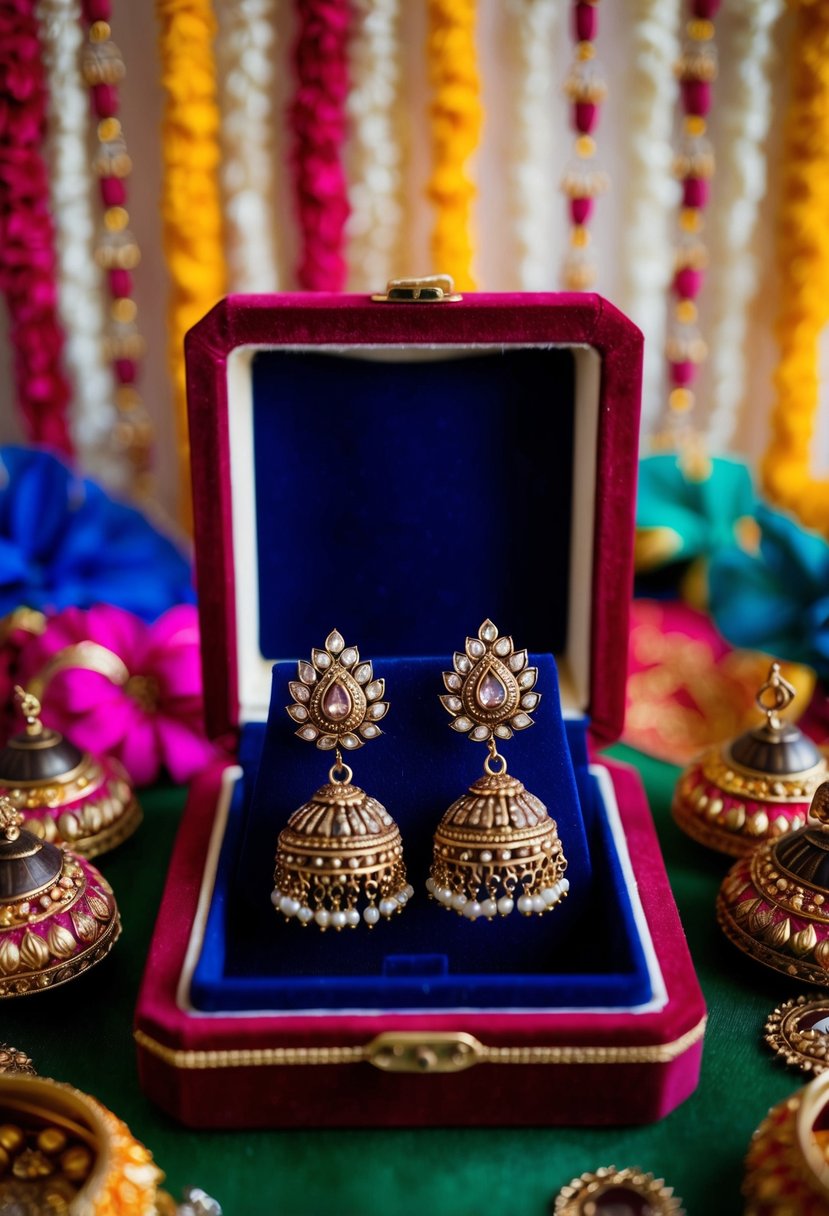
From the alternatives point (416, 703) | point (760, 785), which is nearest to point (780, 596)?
point (760, 785)

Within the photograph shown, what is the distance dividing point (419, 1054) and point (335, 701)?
0.97 feet

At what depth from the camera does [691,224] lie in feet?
5.48

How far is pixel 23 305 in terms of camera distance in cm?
161

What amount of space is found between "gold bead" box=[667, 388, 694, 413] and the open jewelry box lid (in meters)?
0.58

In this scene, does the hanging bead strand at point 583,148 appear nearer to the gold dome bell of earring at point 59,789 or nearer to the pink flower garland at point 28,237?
the pink flower garland at point 28,237

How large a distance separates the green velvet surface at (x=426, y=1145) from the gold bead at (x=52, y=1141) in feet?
0.26

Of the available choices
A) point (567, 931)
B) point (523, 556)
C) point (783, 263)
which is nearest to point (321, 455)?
point (523, 556)

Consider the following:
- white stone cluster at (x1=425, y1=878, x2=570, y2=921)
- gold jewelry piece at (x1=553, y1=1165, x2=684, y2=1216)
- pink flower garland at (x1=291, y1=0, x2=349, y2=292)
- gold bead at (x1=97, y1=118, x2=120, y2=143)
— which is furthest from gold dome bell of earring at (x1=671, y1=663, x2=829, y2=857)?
gold bead at (x1=97, y1=118, x2=120, y2=143)

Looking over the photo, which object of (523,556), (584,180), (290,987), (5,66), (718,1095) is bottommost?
(718,1095)

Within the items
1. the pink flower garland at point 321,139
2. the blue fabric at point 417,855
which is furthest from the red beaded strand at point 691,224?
the blue fabric at point 417,855

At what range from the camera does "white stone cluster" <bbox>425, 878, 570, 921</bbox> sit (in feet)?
3.31

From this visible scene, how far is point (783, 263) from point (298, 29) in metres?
0.73

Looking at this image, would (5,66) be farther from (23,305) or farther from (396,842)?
(396,842)

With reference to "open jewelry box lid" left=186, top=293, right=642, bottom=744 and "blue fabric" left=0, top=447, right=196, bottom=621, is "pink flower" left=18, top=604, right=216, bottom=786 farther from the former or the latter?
"open jewelry box lid" left=186, top=293, right=642, bottom=744
